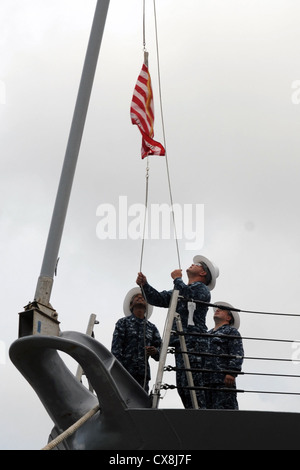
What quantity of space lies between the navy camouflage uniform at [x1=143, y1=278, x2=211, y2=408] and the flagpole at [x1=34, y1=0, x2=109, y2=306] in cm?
170

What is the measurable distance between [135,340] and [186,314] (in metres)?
0.90

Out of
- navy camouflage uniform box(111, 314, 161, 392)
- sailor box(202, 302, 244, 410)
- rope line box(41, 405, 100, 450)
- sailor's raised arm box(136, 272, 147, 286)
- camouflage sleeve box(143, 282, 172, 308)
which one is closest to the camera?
rope line box(41, 405, 100, 450)

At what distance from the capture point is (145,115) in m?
10.4

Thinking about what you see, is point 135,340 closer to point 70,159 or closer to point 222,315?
point 222,315

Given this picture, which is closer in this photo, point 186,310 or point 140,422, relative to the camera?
point 140,422

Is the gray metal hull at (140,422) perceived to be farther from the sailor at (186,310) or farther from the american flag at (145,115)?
the american flag at (145,115)

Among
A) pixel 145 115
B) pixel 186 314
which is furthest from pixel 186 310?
pixel 145 115

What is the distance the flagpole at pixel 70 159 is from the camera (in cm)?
796

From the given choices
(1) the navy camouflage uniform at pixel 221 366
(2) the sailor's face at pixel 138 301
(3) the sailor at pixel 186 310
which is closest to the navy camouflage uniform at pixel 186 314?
(3) the sailor at pixel 186 310

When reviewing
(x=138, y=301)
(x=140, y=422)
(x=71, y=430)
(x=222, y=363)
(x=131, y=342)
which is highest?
(x=138, y=301)

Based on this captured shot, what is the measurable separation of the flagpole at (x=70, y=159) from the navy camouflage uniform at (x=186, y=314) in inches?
66.9

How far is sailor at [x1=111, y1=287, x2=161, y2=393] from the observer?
986 centimetres

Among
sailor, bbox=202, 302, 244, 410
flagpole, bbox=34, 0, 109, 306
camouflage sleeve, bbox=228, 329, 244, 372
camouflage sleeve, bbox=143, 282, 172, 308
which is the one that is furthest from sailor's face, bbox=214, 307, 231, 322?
flagpole, bbox=34, 0, 109, 306

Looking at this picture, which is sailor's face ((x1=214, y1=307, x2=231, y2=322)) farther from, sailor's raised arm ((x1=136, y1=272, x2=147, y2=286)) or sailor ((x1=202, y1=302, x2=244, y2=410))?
sailor's raised arm ((x1=136, y1=272, x2=147, y2=286))
